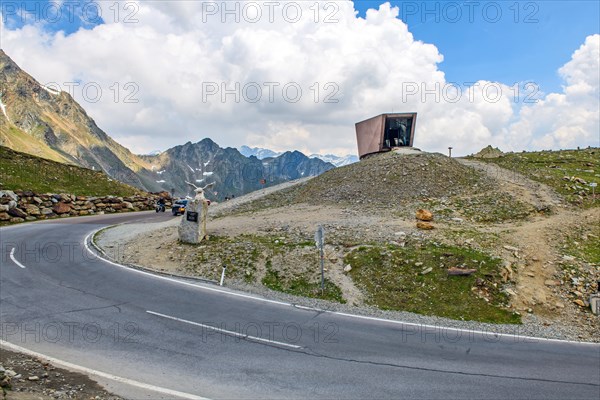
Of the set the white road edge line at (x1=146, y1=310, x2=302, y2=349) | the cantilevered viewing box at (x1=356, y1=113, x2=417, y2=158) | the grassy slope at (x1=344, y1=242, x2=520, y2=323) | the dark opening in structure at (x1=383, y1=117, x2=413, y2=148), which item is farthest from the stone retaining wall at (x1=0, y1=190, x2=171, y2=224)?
the dark opening in structure at (x1=383, y1=117, x2=413, y2=148)

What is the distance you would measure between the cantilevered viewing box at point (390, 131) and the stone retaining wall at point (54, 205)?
104 ft

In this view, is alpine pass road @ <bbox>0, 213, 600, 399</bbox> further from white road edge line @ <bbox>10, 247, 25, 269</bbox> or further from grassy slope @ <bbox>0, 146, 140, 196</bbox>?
grassy slope @ <bbox>0, 146, 140, 196</bbox>

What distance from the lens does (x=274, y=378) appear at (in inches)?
343

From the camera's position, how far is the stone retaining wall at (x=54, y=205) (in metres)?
31.5

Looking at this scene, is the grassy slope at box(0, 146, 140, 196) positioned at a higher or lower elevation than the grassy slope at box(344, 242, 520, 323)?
higher

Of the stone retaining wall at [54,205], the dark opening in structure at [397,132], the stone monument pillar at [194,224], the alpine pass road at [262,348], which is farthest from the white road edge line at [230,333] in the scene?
the dark opening in structure at [397,132]

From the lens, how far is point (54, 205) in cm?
3622

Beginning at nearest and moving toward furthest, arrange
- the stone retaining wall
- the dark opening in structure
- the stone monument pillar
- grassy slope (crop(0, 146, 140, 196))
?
the stone monument pillar
the stone retaining wall
grassy slope (crop(0, 146, 140, 196))
the dark opening in structure

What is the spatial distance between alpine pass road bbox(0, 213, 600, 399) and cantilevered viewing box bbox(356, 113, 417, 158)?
41.5m

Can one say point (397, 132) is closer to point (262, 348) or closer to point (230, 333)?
point (230, 333)

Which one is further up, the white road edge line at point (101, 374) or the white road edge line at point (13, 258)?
the white road edge line at point (13, 258)

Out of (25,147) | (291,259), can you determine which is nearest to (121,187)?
(291,259)

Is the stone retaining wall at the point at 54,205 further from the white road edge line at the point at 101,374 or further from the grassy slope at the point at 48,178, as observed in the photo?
the white road edge line at the point at 101,374

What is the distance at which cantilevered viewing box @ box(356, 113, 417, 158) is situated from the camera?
52.2 m
